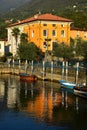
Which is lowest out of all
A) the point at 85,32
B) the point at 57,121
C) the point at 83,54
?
the point at 57,121

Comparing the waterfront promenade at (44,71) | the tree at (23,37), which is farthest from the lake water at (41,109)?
the tree at (23,37)

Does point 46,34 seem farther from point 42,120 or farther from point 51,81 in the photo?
point 42,120

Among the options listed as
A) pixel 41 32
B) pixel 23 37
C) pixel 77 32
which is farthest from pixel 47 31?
pixel 77 32

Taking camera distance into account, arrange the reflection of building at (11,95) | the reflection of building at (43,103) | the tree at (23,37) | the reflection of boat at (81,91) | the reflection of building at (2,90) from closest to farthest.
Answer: the reflection of building at (43,103), the reflection of building at (11,95), the reflection of boat at (81,91), the reflection of building at (2,90), the tree at (23,37)

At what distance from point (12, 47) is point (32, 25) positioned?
16.9 m

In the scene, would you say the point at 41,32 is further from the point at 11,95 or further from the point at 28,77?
the point at 11,95

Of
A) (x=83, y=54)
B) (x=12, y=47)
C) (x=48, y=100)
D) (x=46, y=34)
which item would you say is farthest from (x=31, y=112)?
(x=12, y=47)

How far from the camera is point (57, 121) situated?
153 feet

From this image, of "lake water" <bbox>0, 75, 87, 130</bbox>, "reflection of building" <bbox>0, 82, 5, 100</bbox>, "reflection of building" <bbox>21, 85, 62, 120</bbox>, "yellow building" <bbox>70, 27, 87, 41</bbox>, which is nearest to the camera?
"lake water" <bbox>0, 75, 87, 130</bbox>

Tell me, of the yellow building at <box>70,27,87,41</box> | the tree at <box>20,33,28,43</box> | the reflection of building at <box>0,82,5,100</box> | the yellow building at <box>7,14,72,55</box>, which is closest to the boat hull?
the reflection of building at <box>0,82,5,100</box>

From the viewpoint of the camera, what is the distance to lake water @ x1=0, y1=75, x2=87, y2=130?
45281 millimetres

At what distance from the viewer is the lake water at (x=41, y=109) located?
149ft

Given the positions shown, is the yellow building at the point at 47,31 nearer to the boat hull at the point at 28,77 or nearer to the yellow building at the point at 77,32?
the yellow building at the point at 77,32

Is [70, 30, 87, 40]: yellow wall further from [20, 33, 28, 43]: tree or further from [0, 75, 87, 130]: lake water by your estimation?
[0, 75, 87, 130]: lake water
